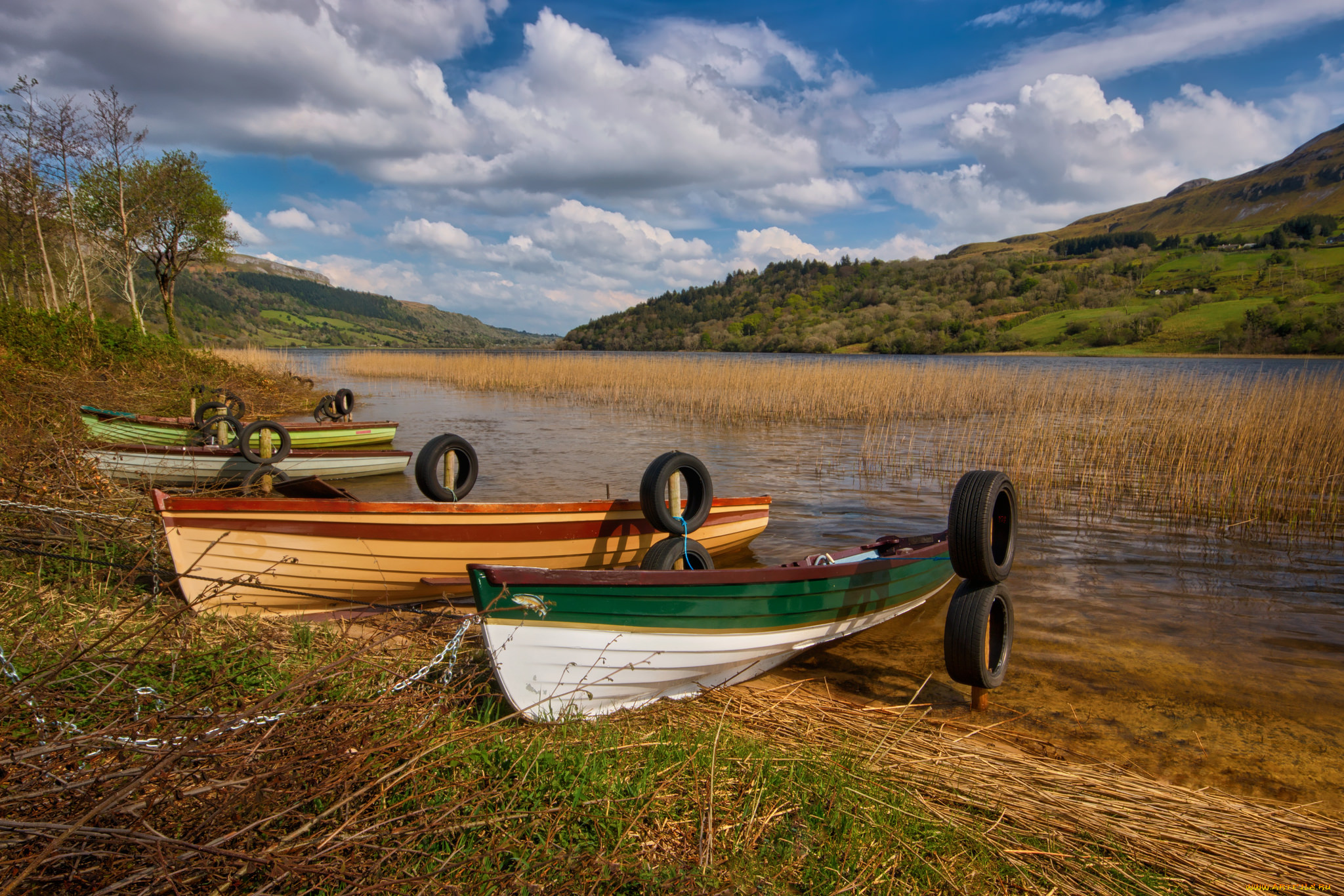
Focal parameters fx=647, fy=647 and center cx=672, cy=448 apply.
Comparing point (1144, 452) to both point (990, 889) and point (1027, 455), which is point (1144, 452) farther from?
point (990, 889)

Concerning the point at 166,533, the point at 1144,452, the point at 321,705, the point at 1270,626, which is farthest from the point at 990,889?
the point at 1144,452

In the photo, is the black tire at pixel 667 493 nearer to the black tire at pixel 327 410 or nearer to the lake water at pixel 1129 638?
the lake water at pixel 1129 638

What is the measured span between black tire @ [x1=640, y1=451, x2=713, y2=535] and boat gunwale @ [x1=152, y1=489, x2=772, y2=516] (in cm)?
54

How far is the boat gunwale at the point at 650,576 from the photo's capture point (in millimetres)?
3416

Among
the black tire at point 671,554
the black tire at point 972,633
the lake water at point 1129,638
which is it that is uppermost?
the black tire at point 671,554

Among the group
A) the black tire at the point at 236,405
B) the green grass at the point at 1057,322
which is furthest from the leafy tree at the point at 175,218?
the green grass at the point at 1057,322

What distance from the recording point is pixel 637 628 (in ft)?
12.3

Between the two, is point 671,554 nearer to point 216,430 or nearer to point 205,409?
point 216,430

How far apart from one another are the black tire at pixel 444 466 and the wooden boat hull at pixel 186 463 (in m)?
3.13

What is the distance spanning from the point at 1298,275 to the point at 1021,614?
83.8 m

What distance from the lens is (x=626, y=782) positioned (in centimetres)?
283

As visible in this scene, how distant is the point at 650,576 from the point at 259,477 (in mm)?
8056

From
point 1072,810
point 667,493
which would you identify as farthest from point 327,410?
point 1072,810

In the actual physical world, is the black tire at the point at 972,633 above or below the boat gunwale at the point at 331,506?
below
